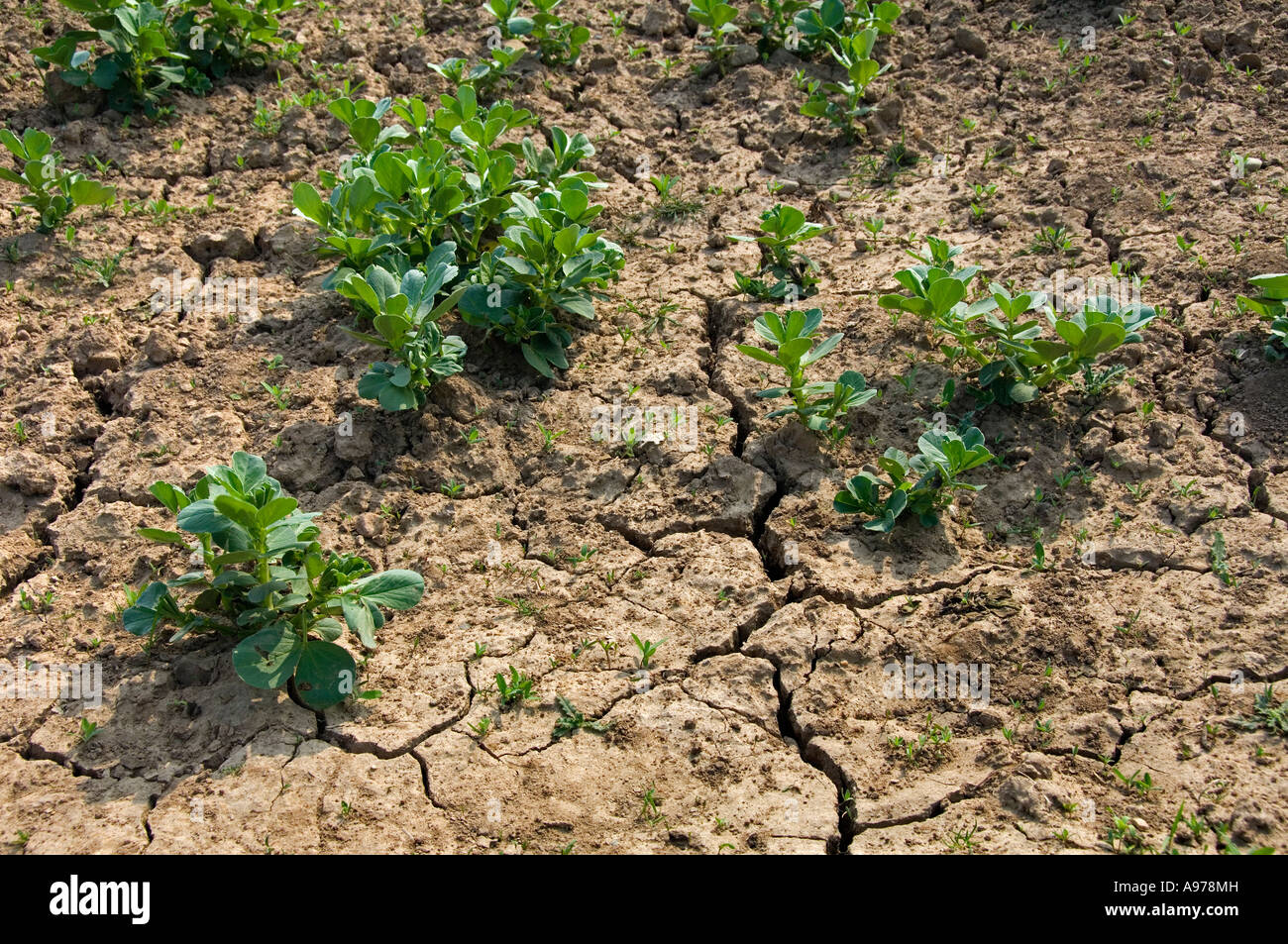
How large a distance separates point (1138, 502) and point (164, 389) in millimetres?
3493

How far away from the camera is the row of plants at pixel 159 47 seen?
16.2 feet

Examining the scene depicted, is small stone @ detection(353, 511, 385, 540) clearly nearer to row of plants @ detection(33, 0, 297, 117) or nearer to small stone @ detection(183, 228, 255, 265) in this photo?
small stone @ detection(183, 228, 255, 265)

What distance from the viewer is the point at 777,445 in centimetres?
381

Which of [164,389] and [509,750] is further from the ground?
[164,389]

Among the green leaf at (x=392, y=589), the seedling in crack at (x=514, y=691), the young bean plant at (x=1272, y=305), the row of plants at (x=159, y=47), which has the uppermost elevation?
the row of plants at (x=159, y=47)

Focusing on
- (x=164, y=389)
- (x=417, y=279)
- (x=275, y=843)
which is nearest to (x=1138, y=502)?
(x=417, y=279)

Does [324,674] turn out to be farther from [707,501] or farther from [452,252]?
[452,252]

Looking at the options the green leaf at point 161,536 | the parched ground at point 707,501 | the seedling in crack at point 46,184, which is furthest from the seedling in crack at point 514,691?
the seedling in crack at point 46,184

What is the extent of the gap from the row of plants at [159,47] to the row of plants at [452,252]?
1.28 m

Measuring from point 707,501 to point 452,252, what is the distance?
1.31 metres

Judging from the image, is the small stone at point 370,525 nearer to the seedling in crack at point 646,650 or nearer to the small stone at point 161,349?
the seedling in crack at point 646,650

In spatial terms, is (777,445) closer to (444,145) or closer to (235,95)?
(444,145)

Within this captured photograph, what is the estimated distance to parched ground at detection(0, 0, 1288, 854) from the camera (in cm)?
287
